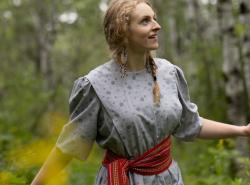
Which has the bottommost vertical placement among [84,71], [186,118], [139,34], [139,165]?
[84,71]

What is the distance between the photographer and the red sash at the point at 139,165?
3416mm

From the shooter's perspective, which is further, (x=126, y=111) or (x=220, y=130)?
(x=220, y=130)

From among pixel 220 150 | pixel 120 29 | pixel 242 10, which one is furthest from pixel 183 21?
pixel 120 29

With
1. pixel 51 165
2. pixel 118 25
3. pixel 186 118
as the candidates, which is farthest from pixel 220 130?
pixel 51 165

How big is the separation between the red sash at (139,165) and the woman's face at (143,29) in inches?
20.4

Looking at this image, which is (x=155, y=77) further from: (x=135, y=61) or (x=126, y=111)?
(x=126, y=111)

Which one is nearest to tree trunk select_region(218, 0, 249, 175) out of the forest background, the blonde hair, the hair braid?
the forest background

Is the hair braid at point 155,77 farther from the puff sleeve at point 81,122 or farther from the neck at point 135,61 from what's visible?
the puff sleeve at point 81,122

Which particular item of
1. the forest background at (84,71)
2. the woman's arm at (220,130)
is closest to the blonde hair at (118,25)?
the forest background at (84,71)

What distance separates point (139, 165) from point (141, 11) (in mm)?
815

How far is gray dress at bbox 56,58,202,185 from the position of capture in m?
3.36

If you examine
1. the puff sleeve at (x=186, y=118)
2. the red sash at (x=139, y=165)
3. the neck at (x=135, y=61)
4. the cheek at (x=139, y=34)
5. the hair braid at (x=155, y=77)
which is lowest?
the red sash at (x=139, y=165)

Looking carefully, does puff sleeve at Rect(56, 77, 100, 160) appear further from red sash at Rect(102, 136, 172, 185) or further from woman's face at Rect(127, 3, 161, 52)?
woman's face at Rect(127, 3, 161, 52)

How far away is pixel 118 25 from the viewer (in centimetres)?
343
